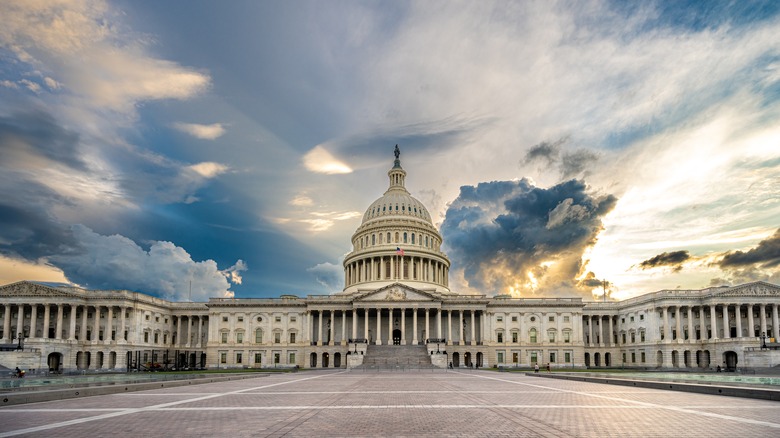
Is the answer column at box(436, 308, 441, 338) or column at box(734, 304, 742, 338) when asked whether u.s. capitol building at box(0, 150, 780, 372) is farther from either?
column at box(436, 308, 441, 338)

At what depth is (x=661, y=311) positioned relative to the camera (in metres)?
100

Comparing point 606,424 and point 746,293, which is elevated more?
point 746,293

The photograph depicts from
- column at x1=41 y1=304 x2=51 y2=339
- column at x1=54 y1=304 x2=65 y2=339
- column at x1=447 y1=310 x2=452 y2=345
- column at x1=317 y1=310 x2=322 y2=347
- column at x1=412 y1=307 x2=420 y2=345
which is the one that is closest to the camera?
column at x1=41 y1=304 x2=51 y2=339

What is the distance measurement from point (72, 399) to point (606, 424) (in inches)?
952

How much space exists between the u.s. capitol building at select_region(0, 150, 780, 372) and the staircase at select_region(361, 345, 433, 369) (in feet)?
0.96

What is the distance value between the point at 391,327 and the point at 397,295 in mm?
7528

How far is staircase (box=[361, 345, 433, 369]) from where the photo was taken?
288 feet

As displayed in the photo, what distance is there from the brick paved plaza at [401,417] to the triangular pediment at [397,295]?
77.9 meters

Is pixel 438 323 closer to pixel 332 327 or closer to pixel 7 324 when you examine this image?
pixel 332 327

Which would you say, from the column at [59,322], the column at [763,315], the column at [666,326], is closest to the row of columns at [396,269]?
the column at [666,326]

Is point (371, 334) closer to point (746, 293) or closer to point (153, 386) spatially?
point (746, 293)

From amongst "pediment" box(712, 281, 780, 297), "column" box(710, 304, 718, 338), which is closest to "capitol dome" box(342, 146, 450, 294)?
"column" box(710, 304, 718, 338)

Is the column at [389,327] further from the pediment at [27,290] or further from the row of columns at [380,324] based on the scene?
the pediment at [27,290]

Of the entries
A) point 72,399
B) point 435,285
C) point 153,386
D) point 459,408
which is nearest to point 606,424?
point 459,408
